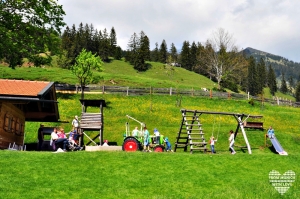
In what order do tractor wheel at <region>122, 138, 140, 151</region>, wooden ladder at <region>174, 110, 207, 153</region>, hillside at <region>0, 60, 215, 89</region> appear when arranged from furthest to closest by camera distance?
hillside at <region>0, 60, 215, 89</region>
wooden ladder at <region>174, 110, 207, 153</region>
tractor wheel at <region>122, 138, 140, 151</region>

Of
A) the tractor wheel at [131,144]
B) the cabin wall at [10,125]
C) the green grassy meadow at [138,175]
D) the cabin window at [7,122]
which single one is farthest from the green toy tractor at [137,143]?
the cabin window at [7,122]

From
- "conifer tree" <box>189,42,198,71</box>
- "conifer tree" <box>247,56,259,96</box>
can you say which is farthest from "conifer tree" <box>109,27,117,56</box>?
"conifer tree" <box>247,56,259,96</box>

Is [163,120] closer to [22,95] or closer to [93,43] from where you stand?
[22,95]

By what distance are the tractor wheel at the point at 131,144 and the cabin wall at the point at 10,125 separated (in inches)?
302

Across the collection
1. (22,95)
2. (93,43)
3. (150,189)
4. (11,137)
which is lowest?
(150,189)

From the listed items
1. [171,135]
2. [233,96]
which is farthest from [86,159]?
[233,96]

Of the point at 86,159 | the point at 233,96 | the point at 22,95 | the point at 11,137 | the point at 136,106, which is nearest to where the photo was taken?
the point at 86,159

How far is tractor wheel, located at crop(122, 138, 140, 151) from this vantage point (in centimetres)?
1802

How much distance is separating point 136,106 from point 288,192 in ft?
105

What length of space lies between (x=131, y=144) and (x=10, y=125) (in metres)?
Answer: 8.95

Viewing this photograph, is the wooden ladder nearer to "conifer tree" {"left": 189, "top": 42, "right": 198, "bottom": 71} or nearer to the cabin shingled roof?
the cabin shingled roof

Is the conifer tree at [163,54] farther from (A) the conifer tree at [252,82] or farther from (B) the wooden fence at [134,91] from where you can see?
(B) the wooden fence at [134,91]

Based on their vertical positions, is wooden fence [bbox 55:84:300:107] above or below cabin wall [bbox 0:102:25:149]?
above

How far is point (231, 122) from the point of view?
37438 millimetres
